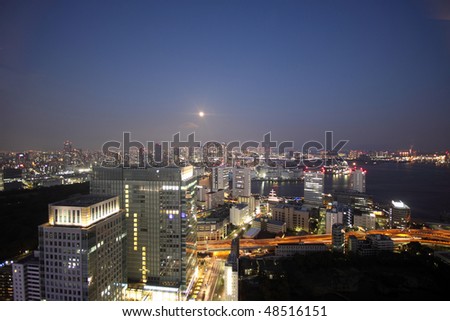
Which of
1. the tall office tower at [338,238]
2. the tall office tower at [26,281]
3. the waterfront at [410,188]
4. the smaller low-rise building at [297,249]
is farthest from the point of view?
the waterfront at [410,188]

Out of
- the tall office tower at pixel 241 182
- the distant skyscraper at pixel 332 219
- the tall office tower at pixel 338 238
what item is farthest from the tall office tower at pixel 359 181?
the tall office tower at pixel 338 238

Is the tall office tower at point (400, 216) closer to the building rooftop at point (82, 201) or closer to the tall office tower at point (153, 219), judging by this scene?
the tall office tower at point (153, 219)

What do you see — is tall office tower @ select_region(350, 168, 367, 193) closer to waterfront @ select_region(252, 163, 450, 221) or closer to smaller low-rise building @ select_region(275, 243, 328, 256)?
waterfront @ select_region(252, 163, 450, 221)

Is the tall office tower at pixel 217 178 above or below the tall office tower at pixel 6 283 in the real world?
above

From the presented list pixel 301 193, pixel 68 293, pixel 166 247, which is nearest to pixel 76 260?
pixel 68 293

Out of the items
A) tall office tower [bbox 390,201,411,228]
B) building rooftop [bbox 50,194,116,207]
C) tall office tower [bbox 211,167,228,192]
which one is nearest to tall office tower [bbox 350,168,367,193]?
tall office tower [bbox 390,201,411,228]
